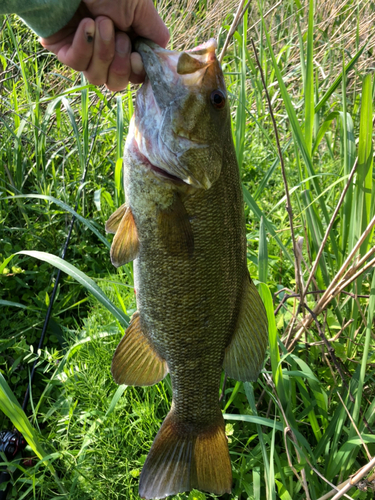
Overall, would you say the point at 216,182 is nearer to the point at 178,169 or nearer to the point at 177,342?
the point at 178,169

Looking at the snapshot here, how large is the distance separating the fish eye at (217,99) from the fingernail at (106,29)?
40 cm

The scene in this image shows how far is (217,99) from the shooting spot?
53.9 inches

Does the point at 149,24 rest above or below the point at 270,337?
above

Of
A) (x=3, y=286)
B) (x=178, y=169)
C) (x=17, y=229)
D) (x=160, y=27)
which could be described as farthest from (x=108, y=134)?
(x=178, y=169)

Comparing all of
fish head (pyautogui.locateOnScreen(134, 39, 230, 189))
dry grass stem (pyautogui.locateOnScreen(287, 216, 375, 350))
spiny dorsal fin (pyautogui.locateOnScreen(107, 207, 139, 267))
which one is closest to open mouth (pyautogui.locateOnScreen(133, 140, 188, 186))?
fish head (pyautogui.locateOnScreen(134, 39, 230, 189))

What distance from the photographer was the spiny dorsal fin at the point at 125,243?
1460 millimetres

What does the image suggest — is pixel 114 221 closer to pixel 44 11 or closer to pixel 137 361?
pixel 137 361

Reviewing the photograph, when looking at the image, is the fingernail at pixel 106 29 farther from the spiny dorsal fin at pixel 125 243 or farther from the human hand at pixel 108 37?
the spiny dorsal fin at pixel 125 243

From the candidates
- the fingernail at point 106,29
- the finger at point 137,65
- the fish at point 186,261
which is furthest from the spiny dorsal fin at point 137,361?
the fingernail at point 106,29

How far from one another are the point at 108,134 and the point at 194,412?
295 cm

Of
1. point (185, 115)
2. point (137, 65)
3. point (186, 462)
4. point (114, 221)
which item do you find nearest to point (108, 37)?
point (137, 65)

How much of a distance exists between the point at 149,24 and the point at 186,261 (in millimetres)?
833

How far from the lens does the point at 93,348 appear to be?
2422mm

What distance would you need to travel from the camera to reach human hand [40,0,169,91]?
140 cm
